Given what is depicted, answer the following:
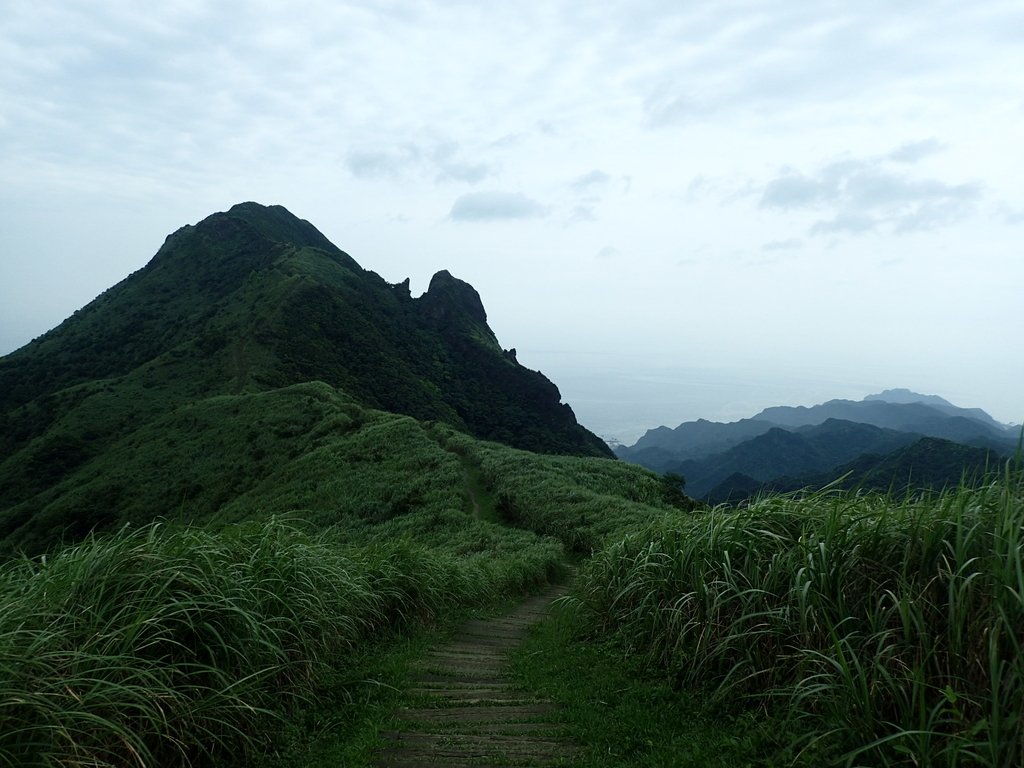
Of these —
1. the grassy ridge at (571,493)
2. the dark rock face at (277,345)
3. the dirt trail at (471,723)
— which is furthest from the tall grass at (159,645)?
the dark rock face at (277,345)

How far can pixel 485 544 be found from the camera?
695 inches

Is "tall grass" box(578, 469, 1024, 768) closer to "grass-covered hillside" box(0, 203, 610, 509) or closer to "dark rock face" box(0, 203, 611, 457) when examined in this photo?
"grass-covered hillside" box(0, 203, 610, 509)

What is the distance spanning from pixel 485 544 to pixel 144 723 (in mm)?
14587

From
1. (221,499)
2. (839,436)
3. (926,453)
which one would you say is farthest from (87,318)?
(839,436)

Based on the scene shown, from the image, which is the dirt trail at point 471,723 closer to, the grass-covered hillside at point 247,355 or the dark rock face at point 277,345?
the grass-covered hillside at point 247,355

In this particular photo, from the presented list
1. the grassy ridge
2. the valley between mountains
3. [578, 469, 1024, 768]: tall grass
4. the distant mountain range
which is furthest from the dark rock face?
[578, 469, 1024, 768]: tall grass

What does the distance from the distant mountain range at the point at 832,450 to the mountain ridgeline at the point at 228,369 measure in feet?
64.0

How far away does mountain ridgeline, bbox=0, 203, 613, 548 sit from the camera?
40000 millimetres

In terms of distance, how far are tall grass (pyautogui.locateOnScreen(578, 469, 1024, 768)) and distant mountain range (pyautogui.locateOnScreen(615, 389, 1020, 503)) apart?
1.77 feet

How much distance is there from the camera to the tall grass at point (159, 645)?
9.93 ft

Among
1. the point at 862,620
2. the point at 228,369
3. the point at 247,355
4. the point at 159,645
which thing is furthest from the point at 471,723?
the point at 247,355

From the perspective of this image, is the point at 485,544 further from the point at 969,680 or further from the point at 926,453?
the point at 926,453

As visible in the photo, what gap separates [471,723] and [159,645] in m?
1.92

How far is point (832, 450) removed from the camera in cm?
8394
